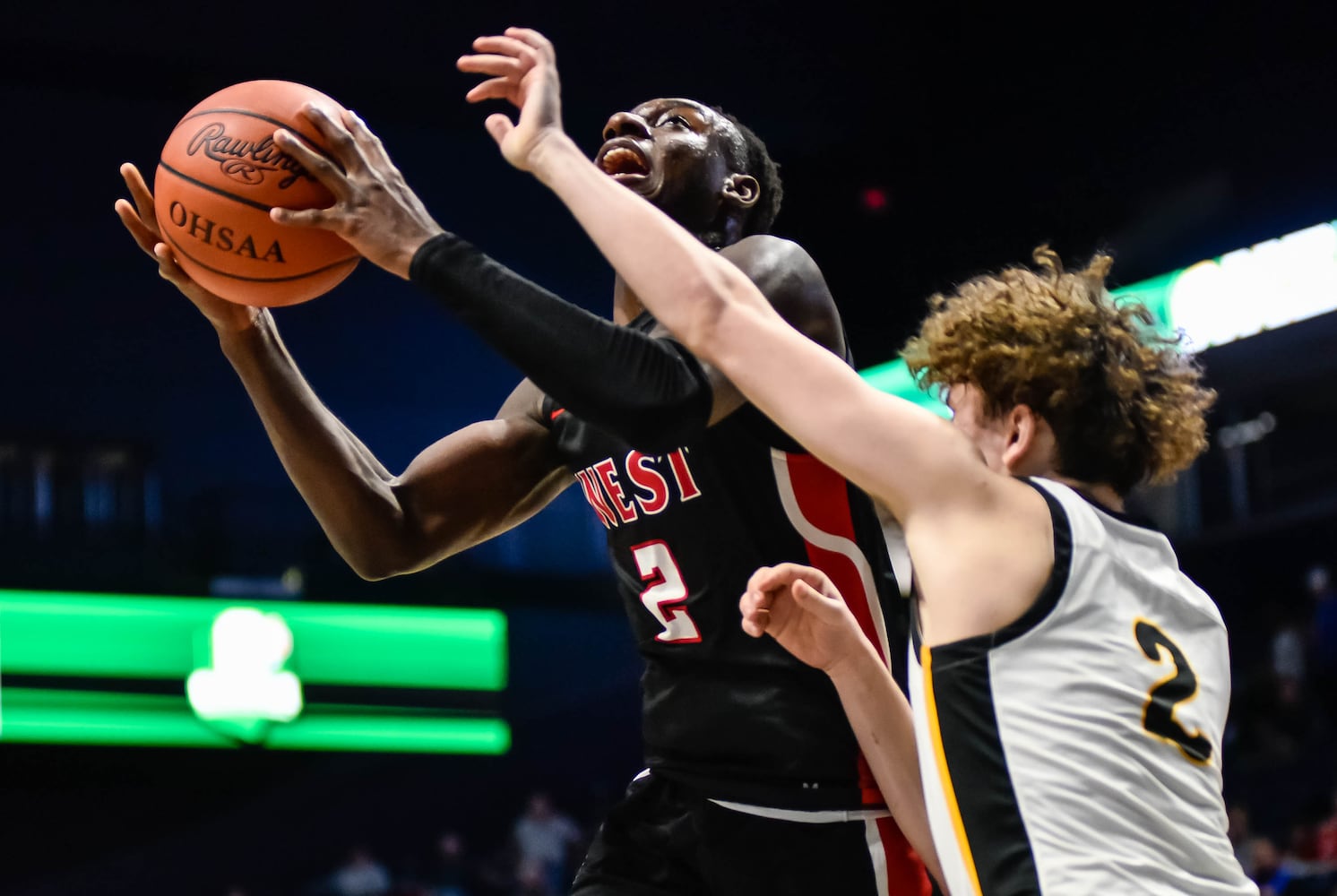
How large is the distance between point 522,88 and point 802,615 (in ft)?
3.02

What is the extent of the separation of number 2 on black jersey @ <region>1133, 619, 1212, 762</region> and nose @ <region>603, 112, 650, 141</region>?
5.34 feet

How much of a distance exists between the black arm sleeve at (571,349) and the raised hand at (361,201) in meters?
0.08

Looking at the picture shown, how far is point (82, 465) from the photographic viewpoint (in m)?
14.2

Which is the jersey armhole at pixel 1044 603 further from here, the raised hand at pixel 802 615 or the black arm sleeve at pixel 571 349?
the black arm sleeve at pixel 571 349

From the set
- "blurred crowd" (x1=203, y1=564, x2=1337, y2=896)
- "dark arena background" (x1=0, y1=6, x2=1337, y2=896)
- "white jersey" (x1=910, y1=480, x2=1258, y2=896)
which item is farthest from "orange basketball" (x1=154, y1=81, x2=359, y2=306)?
"blurred crowd" (x1=203, y1=564, x2=1337, y2=896)

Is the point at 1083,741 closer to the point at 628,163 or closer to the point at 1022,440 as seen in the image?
the point at 1022,440

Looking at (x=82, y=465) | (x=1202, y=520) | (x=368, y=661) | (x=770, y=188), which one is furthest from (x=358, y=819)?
(x=770, y=188)

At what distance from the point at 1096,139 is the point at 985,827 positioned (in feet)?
28.3

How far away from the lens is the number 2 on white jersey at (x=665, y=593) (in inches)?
112

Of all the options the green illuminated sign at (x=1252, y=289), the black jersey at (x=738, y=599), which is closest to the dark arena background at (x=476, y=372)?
the green illuminated sign at (x=1252, y=289)

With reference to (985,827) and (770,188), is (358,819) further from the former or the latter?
(985,827)

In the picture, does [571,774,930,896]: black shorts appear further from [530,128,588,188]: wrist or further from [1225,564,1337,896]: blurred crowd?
[1225,564,1337,896]: blurred crowd

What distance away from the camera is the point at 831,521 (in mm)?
2871

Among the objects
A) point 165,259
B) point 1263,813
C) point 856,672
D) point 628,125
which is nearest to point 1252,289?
point 1263,813
